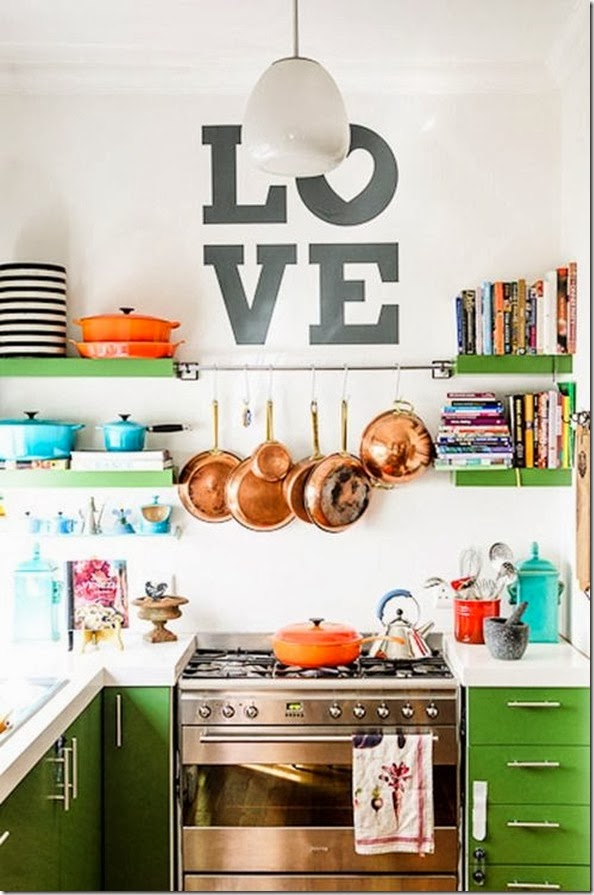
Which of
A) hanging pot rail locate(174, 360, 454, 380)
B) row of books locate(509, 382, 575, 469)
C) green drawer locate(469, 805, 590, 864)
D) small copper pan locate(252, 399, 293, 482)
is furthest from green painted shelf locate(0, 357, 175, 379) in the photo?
green drawer locate(469, 805, 590, 864)

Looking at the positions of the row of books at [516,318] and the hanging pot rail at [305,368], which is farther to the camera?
the hanging pot rail at [305,368]

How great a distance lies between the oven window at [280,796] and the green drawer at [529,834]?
0.42 feet

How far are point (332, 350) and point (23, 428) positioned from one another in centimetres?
108

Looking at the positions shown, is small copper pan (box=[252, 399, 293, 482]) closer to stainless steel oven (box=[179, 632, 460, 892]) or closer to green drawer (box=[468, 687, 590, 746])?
stainless steel oven (box=[179, 632, 460, 892])

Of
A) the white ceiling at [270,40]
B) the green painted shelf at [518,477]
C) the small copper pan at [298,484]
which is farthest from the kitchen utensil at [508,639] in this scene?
the white ceiling at [270,40]

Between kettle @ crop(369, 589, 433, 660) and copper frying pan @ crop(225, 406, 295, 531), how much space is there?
0.46 metres

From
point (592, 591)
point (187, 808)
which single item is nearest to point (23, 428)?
point (187, 808)

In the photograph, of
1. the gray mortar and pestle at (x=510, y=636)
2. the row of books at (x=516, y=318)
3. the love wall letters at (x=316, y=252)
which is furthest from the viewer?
the love wall letters at (x=316, y=252)

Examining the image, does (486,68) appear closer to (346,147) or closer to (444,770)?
(346,147)

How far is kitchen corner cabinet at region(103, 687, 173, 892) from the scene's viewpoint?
350 cm

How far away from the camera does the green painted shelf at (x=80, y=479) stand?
380cm

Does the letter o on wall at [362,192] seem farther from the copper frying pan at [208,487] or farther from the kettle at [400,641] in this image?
the kettle at [400,641]

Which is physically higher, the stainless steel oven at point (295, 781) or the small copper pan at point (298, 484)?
the small copper pan at point (298, 484)

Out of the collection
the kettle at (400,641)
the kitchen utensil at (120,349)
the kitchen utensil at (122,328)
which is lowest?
Result: the kettle at (400,641)
